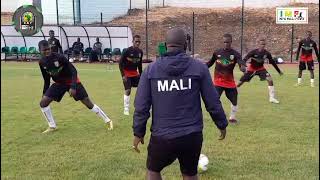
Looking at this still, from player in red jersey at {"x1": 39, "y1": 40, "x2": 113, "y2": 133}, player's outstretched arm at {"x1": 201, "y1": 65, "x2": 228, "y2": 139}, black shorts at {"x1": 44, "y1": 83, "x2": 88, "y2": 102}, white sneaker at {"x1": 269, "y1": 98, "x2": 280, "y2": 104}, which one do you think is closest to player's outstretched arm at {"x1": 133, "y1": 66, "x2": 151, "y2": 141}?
player's outstretched arm at {"x1": 201, "y1": 65, "x2": 228, "y2": 139}

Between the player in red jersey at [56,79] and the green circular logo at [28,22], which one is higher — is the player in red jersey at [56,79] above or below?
below

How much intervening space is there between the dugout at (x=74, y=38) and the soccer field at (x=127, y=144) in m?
16.6

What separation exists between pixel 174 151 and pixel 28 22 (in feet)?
95.0

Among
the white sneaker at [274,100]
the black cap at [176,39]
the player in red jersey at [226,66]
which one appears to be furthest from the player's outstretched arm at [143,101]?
the white sneaker at [274,100]

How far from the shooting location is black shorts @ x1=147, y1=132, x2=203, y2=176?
16.5 ft

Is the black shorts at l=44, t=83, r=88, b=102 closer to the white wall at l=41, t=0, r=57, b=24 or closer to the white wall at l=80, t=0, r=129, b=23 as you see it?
the white wall at l=41, t=0, r=57, b=24

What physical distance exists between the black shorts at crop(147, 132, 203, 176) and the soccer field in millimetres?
1818

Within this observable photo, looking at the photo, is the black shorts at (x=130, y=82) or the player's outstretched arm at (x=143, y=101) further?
the black shorts at (x=130, y=82)

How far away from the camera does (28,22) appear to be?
32.4m

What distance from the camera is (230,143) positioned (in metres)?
8.93

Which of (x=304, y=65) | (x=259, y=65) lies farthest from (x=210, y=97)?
(x=304, y=65)

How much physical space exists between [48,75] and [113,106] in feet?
13.0

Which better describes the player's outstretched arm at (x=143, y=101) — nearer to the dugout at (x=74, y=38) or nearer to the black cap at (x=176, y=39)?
the black cap at (x=176, y=39)

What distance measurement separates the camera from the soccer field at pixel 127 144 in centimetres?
723
